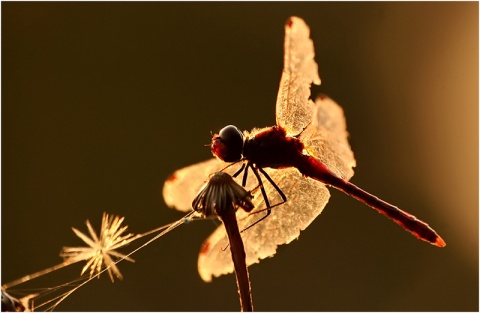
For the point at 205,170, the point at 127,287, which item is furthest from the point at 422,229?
the point at 127,287

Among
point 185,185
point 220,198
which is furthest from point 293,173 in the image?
point 220,198

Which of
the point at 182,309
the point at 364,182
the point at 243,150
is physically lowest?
the point at 243,150

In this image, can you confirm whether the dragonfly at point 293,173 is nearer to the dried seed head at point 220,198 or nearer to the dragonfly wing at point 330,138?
the dragonfly wing at point 330,138

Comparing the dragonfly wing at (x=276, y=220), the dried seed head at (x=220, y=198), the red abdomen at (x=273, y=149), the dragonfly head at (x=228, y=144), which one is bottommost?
the dried seed head at (x=220, y=198)

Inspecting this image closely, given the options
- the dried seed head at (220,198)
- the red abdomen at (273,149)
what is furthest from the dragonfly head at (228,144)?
the dried seed head at (220,198)

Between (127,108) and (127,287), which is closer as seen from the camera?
(127,287)

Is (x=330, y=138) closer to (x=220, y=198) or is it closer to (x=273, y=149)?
(x=273, y=149)

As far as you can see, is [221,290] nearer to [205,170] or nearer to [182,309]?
[182,309]
